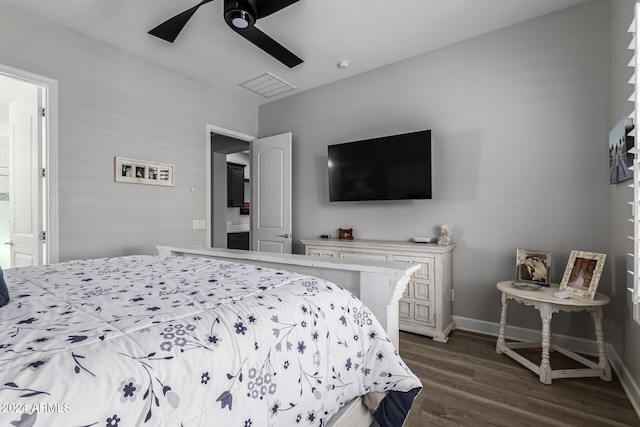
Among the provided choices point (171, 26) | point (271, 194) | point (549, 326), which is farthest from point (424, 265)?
point (171, 26)

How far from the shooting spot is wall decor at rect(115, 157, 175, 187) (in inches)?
118

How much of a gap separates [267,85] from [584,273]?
3588 millimetres

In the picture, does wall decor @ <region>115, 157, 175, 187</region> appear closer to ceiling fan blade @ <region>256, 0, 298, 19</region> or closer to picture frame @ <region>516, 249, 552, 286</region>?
ceiling fan blade @ <region>256, 0, 298, 19</region>

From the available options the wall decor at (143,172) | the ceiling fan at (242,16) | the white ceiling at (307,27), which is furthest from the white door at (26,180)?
the ceiling fan at (242,16)

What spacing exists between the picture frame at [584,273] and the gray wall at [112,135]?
3.61 m

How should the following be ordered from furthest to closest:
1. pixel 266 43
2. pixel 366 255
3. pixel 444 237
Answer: pixel 366 255 → pixel 444 237 → pixel 266 43

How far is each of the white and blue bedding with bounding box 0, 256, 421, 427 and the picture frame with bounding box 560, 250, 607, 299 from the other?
170 cm

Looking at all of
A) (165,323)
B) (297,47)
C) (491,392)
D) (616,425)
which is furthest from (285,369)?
(297,47)

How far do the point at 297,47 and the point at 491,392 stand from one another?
3.18 meters

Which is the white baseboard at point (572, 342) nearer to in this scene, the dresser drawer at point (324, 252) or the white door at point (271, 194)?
the dresser drawer at point (324, 252)

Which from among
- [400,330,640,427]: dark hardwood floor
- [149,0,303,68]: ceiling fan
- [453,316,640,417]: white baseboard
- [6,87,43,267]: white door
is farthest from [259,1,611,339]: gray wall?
[6,87,43,267]: white door

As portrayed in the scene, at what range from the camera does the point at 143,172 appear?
318 cm

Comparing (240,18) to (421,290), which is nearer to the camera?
(240,18)

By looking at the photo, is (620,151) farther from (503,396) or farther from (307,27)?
(307,27)
